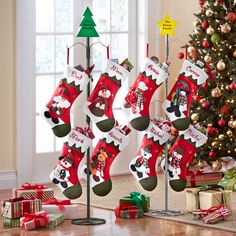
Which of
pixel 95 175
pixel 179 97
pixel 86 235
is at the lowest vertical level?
pixel 86 235

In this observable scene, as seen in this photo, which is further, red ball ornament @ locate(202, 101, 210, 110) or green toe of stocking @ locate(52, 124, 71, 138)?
red ball ornament @ locate(202, 101, 210, 110)

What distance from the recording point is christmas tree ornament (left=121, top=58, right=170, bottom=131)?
17.8 feet

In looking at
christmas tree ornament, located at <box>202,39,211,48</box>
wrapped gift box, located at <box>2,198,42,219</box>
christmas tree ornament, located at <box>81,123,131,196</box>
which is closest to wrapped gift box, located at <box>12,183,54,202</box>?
wrapped gift box, located at <box>2,198,42,219</box>

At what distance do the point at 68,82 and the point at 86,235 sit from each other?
3.10 feet

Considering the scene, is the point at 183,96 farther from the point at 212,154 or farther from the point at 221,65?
the point at 212,154

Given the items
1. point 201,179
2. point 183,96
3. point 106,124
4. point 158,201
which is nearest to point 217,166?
point 201,179

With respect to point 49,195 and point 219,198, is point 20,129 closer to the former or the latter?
point 49,195

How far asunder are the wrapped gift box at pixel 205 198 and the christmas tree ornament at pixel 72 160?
2.62ft

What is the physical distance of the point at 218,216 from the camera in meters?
5.37

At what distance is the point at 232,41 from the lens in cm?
650

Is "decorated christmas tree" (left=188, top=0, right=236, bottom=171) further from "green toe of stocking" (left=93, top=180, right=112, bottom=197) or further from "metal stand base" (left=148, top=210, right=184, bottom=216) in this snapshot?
"green toe of stocking" (left=93, top=180, right=112, bottom=197)

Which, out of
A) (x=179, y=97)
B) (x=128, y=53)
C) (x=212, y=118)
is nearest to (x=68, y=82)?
(x=179, y=97)

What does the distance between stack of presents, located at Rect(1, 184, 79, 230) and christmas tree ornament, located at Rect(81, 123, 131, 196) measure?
228mm

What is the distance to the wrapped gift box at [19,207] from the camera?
5242 millimetres
